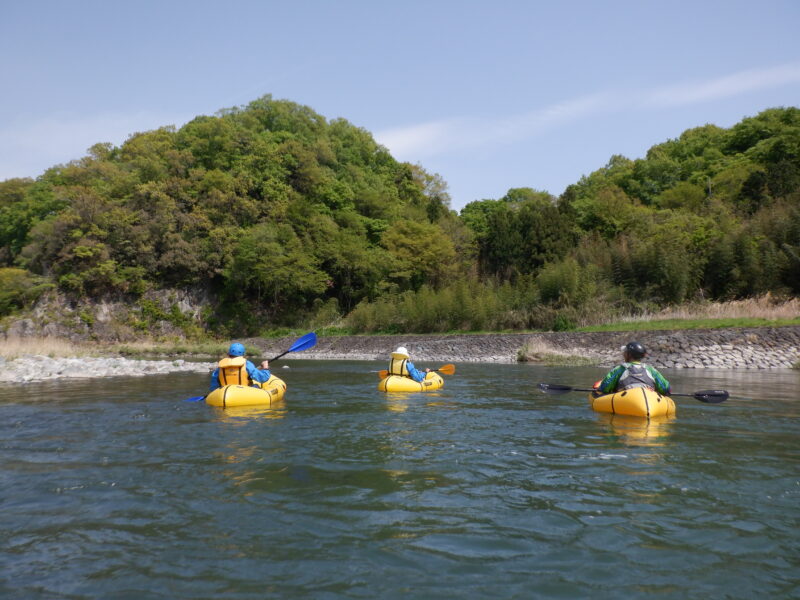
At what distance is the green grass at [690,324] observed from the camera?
17.8 metres

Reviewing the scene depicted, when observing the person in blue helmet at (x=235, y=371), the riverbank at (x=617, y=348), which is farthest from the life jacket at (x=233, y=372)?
the riverbank at (x=617, y=348)

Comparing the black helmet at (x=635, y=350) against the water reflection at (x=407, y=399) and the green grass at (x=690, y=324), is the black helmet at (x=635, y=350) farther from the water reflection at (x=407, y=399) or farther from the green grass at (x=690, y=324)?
the green grass at (x=690, y=324)

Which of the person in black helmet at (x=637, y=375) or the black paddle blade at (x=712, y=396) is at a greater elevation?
the person in black helmet at (x=637, y=375)

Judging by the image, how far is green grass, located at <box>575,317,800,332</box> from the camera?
58.4 feet

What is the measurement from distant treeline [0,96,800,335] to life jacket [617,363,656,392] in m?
14.7

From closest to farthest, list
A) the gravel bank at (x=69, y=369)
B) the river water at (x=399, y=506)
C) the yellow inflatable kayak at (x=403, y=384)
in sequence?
the river water at (x=399, y=506)
the yellow inflatable kayak at (x=403, y=384)
the gravel bank at (x=69, y=369)

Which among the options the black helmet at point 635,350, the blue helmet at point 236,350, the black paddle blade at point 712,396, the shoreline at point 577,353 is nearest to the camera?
the black helmet at point 635,350

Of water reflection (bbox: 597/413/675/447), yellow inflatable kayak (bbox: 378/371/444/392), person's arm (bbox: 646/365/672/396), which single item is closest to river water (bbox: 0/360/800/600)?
water reflection (bbox: 597/413/675/447)

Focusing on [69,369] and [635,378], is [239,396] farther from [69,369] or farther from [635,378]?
[69,369]

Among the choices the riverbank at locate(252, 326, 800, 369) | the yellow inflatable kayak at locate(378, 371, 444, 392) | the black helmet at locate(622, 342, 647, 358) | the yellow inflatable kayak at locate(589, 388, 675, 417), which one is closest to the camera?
the yellow inflatable kayak at locate(589, 388, 675, 417)

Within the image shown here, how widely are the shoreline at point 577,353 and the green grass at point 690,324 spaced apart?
1.14m

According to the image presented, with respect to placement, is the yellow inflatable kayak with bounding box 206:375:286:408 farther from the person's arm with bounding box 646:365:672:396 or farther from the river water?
the person's arm with bounding box 646:365:672:396

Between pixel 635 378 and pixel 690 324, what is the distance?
1330 cm

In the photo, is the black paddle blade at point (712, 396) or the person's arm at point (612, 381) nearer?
the person's arm at point (612, 381)
